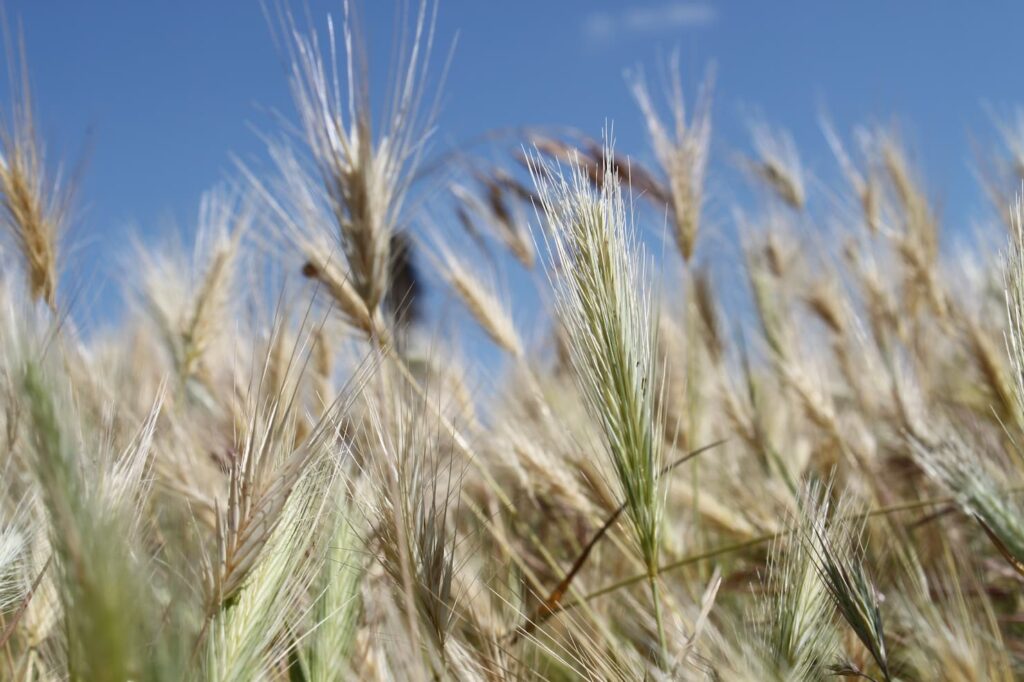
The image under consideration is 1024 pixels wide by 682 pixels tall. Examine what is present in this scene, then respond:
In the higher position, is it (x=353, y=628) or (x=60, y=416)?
(x=60, y=416)

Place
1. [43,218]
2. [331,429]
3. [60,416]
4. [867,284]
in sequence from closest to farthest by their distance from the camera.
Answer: [60,416]
[331,429]
[43,218]
[867,284]

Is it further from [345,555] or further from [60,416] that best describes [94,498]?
[345,555]

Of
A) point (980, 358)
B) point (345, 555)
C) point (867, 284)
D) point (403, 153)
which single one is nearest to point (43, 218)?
point (403, 153)

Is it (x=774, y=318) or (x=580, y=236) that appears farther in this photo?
(x=774, y=318)

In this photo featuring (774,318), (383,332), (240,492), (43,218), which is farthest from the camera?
(774,318)

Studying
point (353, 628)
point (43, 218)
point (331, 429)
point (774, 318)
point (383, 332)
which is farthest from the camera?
point (774, 318)

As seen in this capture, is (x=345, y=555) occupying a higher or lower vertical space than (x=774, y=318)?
lower

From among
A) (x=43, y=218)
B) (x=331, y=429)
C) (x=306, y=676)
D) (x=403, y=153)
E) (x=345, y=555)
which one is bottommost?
(x=306, y=676)

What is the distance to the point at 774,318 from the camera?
2.46 m

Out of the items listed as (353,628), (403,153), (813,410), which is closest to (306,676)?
(353,628)

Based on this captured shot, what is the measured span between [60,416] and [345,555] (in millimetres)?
564

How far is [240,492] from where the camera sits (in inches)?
35.3

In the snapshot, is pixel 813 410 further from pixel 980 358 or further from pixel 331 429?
pixel 331 429

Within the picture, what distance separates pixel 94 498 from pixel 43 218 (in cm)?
107
